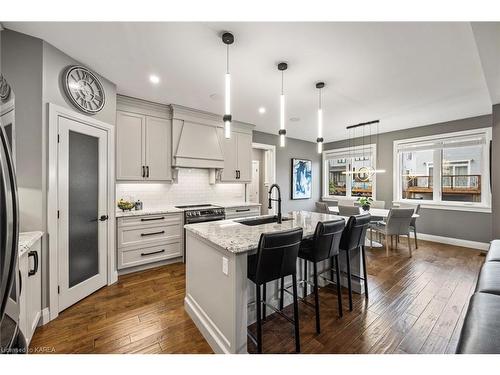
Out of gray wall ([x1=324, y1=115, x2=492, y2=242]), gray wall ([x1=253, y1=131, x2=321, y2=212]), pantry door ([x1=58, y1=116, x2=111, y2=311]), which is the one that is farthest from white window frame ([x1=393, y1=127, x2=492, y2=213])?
pantry door ([x1=58, y1=116, x2=111, y2=311])

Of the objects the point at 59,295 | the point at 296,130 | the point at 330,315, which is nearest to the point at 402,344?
the point at 330,315

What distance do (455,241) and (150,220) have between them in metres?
6.00

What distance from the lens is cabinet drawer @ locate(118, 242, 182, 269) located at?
3.01m

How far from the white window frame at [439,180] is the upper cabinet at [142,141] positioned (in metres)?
5.29

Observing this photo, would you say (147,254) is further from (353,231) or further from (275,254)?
(353,231)

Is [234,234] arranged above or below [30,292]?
above

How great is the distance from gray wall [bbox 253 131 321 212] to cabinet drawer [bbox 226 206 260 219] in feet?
4.91

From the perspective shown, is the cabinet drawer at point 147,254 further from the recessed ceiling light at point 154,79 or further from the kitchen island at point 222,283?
the recessed ceiling light at point 154,79

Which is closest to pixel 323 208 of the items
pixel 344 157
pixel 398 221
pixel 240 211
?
pixel 398 221

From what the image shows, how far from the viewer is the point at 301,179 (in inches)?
247

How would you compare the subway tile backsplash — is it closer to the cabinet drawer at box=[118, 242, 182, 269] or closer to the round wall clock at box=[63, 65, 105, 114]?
the cabinet drawer at box=[118, 242, 182, 269]
